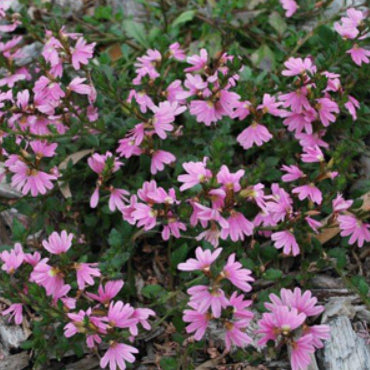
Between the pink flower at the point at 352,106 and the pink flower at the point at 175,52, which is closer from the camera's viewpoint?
the pink flower at the point at 352,106

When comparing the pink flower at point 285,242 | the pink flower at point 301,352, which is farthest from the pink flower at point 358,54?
the pink flower at point 301,352

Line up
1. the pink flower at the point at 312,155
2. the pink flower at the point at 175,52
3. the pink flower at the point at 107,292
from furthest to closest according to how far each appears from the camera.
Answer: the pink flower at the point at 175,52 < the pink flower at the point at 312,155 < the pink flower at the point at 107,292

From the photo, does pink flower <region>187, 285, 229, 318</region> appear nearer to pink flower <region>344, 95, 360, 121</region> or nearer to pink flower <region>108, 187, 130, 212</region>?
pink flower <region>108, 187, 130, 212</region>

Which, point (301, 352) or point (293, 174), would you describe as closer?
point (301, 352)

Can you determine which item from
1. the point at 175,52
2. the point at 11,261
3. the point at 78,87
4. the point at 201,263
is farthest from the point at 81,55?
the point at 201,263

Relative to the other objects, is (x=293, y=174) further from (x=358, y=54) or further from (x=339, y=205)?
(x=358, y=54)

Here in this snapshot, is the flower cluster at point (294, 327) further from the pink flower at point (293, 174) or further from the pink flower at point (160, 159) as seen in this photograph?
the pink flower at point (160, 159)
